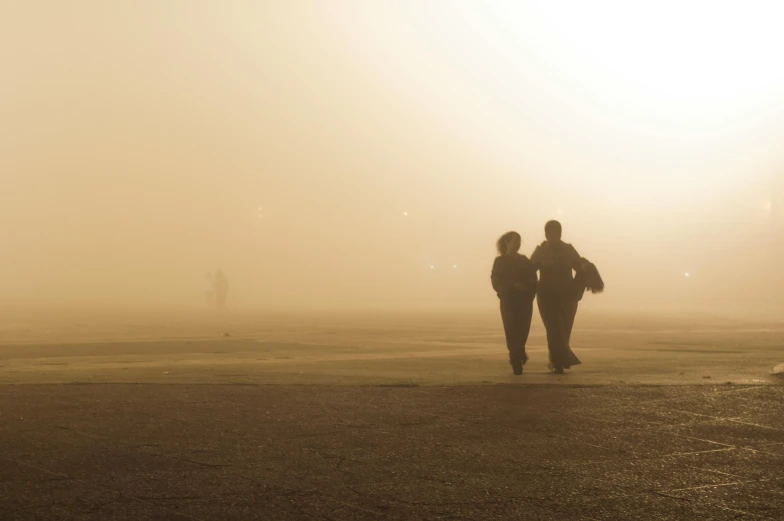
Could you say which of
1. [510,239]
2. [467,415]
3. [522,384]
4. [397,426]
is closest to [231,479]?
[397,426]

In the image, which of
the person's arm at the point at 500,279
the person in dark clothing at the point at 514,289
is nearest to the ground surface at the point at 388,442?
the person in dark clothing at the point at 514,289

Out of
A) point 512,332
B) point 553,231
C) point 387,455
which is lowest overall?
point 387,455

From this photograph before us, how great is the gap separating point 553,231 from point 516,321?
4.94 ft

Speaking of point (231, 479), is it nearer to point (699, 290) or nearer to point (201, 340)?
point (201, 340)

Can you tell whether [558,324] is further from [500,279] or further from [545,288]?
[500,279]

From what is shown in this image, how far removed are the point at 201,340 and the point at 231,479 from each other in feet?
52.5

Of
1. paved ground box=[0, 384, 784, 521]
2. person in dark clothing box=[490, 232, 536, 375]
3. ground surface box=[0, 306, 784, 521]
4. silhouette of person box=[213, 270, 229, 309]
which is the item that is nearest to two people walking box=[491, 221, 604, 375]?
→ person in dark clothing box=[490, 232, 536, 375]

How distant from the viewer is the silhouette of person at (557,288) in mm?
12609

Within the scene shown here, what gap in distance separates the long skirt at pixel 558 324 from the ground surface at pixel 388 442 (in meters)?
0.53

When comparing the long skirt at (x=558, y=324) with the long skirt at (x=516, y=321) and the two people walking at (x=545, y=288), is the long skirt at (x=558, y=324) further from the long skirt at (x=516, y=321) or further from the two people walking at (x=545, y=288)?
the long skirt at (x=516, y=321)

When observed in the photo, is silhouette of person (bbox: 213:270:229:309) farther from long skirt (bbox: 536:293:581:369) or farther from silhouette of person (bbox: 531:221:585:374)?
long skirt (bbox: 536:293:581:369)

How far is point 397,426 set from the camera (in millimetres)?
7520

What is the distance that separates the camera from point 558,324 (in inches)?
496

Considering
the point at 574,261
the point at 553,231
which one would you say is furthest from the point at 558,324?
the point at 553,231
